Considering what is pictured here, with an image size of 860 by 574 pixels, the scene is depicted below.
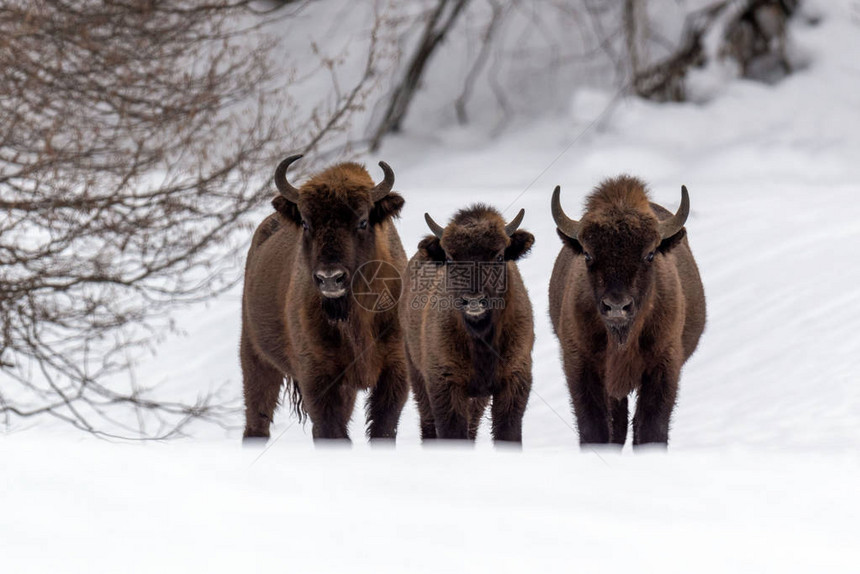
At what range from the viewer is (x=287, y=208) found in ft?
23.5

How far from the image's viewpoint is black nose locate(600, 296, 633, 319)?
259 inches

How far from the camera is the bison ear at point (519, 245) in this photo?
683 cm

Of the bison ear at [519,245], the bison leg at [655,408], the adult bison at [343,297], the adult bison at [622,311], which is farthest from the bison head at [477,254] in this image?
the bison leg at [655,408]

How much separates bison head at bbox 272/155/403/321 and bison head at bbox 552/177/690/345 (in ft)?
3.34

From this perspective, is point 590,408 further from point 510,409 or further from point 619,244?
point 619,244

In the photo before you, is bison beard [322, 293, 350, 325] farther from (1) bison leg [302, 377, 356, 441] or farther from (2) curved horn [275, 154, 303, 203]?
(2) curved horn [275, 154, 303, 203]

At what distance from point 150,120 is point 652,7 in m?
18.1

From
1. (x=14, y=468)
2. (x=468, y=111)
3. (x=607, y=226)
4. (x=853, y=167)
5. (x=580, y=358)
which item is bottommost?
(x=14, y=468)

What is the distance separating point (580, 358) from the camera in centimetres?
725

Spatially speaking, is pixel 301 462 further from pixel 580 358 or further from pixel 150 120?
pixel 150 120

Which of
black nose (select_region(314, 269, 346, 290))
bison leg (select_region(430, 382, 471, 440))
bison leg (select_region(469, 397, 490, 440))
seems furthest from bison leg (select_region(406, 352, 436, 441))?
black nose (select_region(314, 269, 346, 290))

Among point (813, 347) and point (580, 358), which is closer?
point (580, 358)

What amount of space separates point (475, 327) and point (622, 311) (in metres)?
0.82

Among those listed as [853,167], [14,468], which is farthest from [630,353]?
[853,167]
